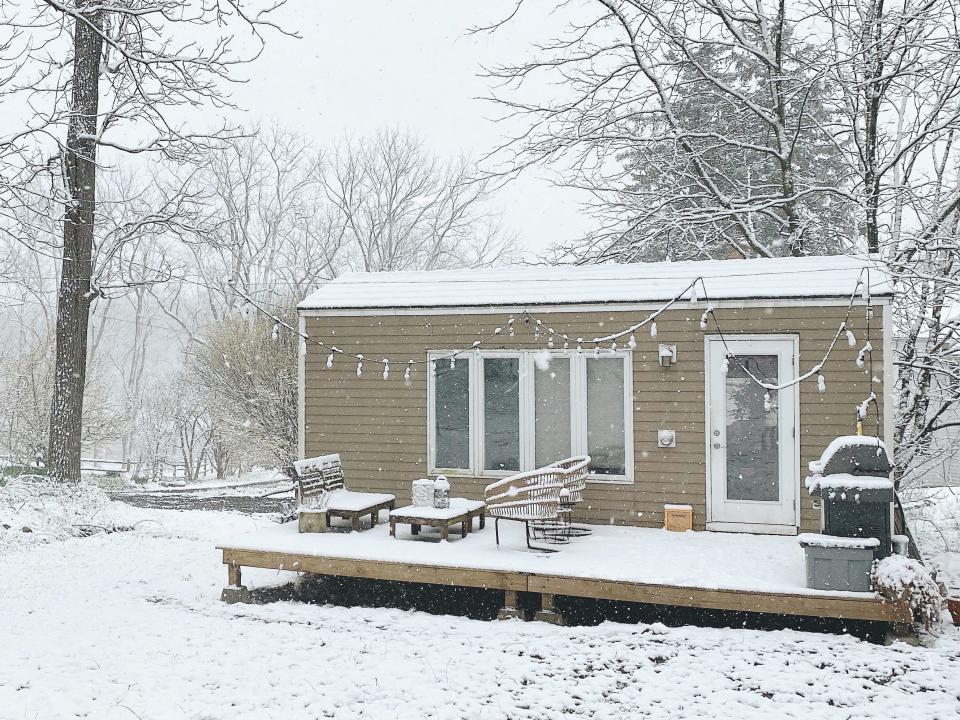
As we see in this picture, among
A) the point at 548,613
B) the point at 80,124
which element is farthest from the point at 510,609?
the point at 80,124

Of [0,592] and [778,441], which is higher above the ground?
[778,441]

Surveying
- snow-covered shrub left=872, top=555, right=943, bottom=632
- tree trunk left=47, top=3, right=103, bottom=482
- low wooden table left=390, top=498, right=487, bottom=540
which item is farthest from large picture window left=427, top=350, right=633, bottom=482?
tree trunk left=47, top=3, right=103, bottom=482

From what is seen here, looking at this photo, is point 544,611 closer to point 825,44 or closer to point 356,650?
point 356,650

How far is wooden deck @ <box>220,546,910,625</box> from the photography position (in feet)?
17.0

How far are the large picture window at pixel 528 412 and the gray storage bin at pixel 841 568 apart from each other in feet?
6.98

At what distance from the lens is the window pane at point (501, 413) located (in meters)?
7.61

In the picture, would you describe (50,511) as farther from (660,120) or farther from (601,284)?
(660,120)

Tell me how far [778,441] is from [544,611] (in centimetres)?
258

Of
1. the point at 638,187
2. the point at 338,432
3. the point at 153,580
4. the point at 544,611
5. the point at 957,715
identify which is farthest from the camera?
the point at 638,187

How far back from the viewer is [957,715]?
165 inches

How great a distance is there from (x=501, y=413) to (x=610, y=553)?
1967 mm

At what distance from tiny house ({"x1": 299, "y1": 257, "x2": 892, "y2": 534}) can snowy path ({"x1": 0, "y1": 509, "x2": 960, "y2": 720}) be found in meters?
1.73

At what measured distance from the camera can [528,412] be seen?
757 cm

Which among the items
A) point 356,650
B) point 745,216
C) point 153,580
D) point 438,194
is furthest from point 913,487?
point 438,194
